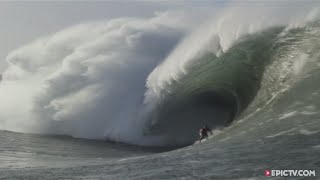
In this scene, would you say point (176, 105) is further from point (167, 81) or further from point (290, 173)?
point (290, 173)

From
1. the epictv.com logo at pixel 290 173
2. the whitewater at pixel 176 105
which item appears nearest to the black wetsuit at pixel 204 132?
the whitewater at pixel 176 105

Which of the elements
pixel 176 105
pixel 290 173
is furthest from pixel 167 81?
pixel 290 173

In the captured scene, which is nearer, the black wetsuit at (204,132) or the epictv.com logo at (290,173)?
the epictv.com logo at (290,173)

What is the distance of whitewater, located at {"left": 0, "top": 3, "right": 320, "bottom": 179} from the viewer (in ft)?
37.8

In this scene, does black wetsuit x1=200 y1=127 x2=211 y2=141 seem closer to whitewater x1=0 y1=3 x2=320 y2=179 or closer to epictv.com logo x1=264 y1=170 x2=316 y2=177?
whitewater x1=0 y1=3 x2=320 y2=179

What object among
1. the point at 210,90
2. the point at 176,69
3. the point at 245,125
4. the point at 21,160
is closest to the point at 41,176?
the point at 21,160

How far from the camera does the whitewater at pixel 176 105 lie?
1151cm

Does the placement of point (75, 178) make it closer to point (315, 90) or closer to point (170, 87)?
point (315, 90)

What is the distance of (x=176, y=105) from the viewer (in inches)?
901

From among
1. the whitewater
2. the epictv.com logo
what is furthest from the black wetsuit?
the epictv.com logo

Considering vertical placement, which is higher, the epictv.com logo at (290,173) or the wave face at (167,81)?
the wave face at (167,81)

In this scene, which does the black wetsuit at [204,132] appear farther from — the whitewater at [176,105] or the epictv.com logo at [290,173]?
the epictv.com logo at [290,173]

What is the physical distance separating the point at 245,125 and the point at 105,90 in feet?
39.7

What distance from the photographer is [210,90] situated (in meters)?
22.0
